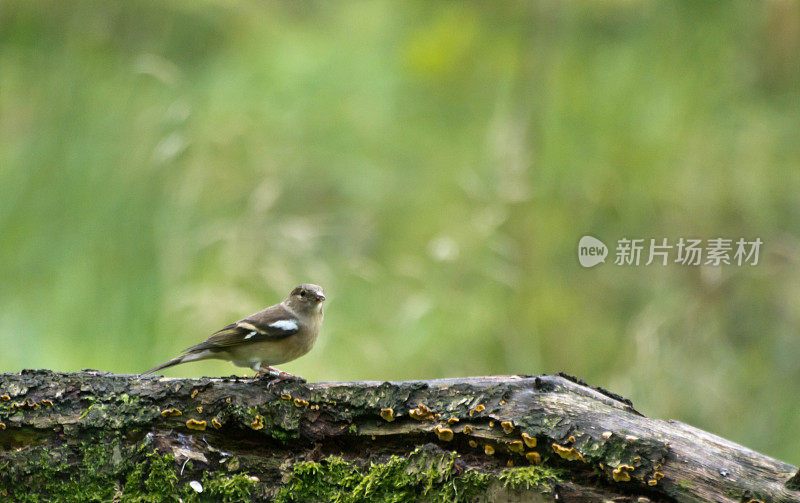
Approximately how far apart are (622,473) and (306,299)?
59.6 inches

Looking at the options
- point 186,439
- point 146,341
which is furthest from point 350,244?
point 186,439

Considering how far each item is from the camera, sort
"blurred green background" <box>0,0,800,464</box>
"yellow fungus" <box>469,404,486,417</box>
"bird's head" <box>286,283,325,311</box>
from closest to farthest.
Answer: "yellow fungus" <box>469,404,486,417</box> → "bird's head" <box>286,283,325,311</box> → "blurred green background" <box>0,0,800,464</box>

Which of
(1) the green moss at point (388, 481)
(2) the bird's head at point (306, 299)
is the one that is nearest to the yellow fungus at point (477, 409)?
(1) the green moss at point (388, 481)

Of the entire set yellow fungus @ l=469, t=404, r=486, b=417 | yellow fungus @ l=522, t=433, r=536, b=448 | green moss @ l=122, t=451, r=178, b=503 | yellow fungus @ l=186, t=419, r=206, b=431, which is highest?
yellow fungus @ l=469, t=404, r=486, b=417

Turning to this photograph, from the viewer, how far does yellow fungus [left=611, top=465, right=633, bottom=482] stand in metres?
1.53

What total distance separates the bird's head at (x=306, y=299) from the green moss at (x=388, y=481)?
3.38ft

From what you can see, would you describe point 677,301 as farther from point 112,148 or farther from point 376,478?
point 112,148

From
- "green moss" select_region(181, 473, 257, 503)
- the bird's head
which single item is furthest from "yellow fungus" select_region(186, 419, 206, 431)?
the bird's head

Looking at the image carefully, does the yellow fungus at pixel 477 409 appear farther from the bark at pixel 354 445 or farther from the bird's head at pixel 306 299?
the bird's head at pixel 306 299

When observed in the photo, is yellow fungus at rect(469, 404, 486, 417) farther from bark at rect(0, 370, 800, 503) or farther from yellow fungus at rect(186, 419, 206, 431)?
yellow fungus at rect(186, 419, 206, 431)

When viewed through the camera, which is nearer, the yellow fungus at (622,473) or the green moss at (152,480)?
the yellow fungus at (622,473)

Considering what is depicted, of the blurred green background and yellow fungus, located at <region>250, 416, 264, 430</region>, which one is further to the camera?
the blurred green background

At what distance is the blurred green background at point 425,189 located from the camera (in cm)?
339

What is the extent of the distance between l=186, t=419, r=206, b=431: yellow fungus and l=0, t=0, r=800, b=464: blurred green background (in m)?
1.54
